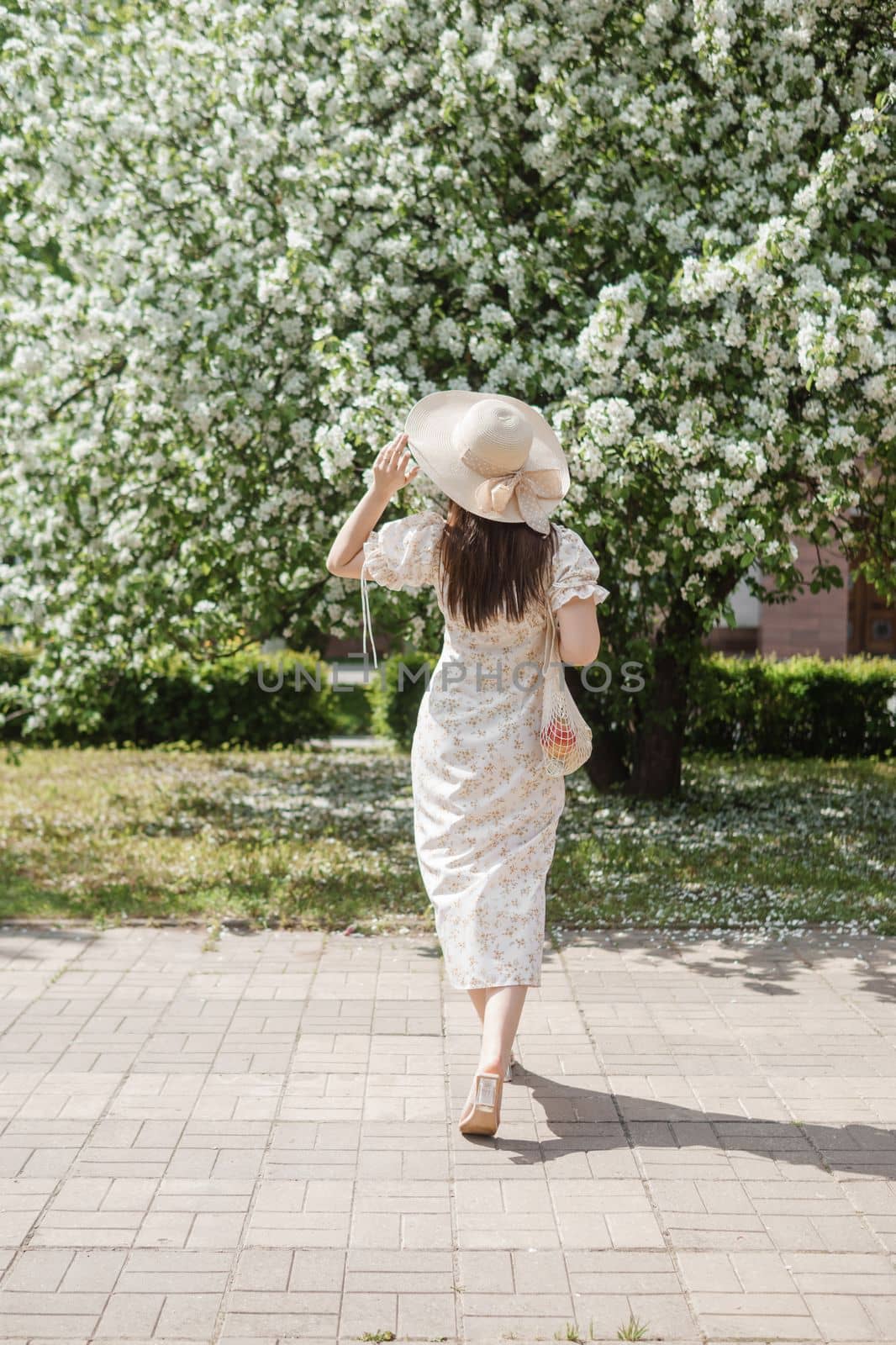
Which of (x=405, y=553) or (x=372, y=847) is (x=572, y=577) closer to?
(x=405, y=553)

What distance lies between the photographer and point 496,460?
12.2ft

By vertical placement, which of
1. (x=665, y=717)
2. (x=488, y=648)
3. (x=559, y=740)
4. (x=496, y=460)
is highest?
(x=496, y=460)

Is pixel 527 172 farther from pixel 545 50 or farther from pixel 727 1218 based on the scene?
pixel 727 1218

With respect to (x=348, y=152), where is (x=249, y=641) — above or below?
below

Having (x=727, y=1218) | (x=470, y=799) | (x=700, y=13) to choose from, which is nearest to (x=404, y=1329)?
(x=727, y=1218)

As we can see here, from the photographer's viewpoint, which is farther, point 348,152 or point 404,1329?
point 348,152

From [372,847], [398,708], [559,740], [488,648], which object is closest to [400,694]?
[398,708]

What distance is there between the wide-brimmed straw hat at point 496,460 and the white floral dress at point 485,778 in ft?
0.50

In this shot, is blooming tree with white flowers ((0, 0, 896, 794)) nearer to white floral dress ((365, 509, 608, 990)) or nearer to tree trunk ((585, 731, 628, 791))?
tree trunk ((585, 731, 628, 791))

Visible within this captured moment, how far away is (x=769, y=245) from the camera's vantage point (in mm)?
5605

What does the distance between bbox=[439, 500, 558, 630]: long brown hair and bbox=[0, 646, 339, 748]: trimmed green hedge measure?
8.69 m

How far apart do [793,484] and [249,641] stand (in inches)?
155

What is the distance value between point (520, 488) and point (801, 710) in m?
8.79

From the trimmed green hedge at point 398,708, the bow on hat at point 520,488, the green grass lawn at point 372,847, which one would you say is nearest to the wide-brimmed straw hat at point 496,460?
the bow on hat at point 520,488
